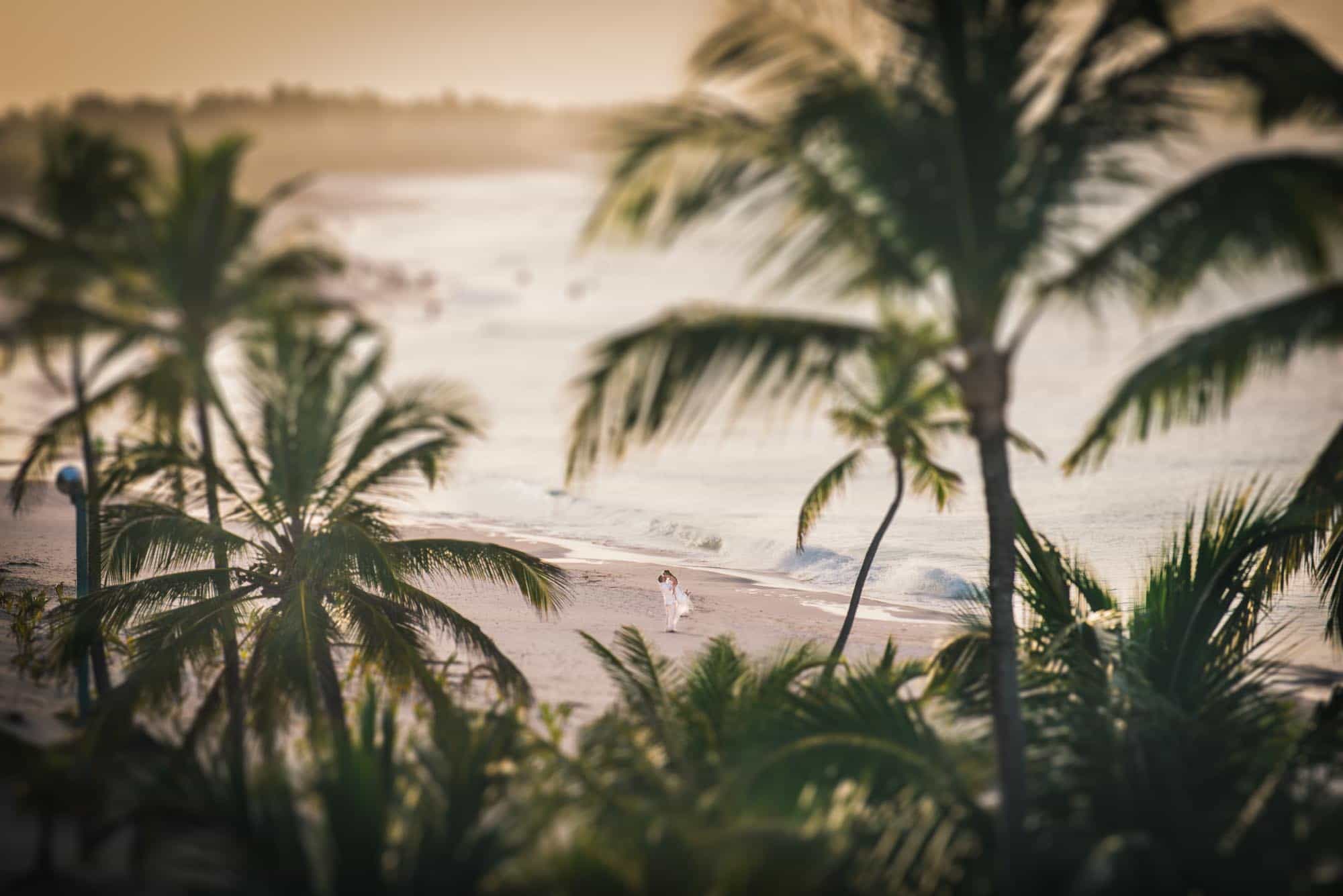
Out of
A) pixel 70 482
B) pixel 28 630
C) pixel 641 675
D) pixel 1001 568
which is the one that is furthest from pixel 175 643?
pixel 1001 568

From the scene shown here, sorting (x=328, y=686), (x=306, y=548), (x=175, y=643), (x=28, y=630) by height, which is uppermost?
(x=306, y=548)

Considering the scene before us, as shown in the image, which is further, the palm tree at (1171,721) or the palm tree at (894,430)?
the palm tree at (894,430)

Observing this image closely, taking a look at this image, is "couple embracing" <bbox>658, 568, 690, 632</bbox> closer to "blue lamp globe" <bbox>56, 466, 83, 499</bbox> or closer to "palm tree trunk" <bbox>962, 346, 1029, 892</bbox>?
"blue lamp globe" <bbox>56, 466, 83, 499</bbox>

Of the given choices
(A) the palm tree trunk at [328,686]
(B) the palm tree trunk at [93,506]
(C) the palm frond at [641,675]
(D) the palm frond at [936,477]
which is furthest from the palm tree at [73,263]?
(D) the palm frond at [936,477]

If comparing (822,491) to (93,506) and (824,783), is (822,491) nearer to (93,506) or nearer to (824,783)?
(824,783)

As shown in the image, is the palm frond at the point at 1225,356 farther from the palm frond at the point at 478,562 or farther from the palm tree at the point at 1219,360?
the palm frond at the point at 478,562

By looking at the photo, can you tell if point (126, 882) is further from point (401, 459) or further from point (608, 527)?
point (608, 527)

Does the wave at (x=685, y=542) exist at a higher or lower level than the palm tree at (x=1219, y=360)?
lower
